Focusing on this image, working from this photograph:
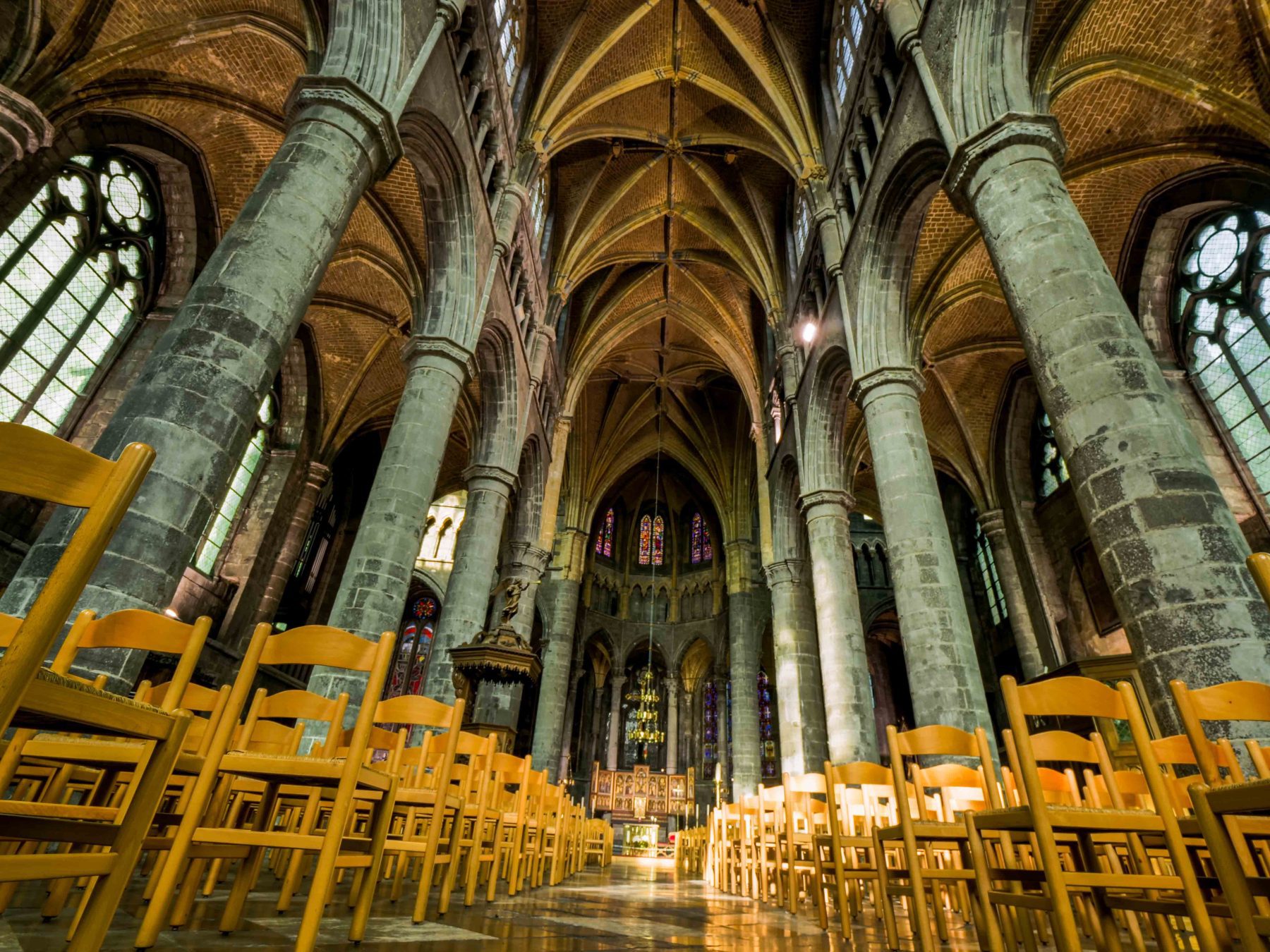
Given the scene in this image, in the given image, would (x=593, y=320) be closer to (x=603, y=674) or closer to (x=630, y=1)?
(x=630, y=1)

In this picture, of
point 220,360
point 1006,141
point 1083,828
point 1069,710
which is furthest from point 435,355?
point 1083,828

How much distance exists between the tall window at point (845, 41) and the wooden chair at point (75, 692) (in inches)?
509

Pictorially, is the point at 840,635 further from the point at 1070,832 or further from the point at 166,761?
the point at 166,761

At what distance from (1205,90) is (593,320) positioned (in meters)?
13.7

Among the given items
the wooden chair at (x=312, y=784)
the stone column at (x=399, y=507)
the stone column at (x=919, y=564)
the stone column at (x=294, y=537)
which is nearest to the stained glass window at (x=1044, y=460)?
the stone column at (x=919, y=564)

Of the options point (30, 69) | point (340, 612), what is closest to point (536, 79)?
point (30, 69)

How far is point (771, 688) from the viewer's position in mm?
24062

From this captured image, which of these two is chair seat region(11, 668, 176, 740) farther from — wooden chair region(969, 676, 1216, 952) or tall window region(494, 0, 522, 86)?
tall window region(494, 0, 522, 86)

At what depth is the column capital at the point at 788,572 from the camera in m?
14.5

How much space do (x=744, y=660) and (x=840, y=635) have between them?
870 cm

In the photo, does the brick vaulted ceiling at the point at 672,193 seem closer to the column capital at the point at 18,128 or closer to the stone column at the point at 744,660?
the stone column at the point at 744,660

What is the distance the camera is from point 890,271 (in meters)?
9.95

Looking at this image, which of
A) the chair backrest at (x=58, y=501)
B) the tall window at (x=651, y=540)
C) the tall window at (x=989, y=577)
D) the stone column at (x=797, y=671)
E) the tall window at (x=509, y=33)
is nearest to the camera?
the chair backrest at (x=58, y=501)

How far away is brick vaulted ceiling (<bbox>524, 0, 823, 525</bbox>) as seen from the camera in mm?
13789
